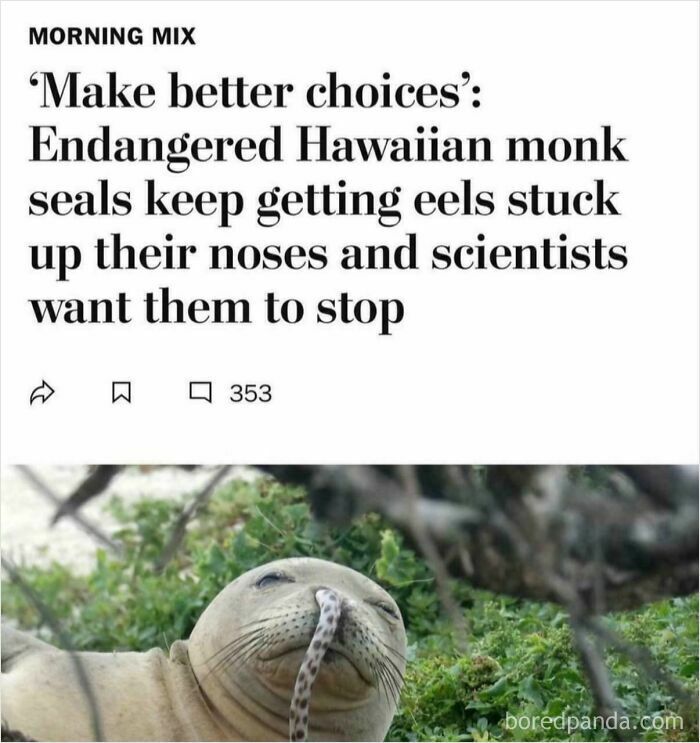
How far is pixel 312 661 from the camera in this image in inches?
190

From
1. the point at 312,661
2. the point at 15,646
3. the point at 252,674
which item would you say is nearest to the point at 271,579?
the point at 252,674

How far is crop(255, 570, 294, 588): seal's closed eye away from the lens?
203 inches

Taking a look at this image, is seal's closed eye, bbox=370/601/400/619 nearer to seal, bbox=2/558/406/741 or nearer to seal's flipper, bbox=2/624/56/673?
seal, bbox=2/558/406/741

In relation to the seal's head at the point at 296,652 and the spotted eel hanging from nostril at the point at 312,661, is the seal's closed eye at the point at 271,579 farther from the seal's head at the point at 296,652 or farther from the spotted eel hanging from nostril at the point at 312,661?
the spotted eel hanging from nostril at the point at 312,661

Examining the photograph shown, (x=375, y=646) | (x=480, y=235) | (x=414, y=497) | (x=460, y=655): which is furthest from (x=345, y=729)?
(x=480, y=235)

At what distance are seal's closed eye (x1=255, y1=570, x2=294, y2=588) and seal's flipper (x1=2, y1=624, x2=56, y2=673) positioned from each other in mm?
883

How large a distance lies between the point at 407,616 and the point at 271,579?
1.09 m

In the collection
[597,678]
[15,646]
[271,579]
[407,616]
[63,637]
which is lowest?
[407,616]

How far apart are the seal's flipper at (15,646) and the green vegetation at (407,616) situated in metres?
0.59

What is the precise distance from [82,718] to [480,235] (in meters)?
2.30

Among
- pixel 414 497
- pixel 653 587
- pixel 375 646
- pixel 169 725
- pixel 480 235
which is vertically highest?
pixel 480 235

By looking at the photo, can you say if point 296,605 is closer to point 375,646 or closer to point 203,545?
point 375,646

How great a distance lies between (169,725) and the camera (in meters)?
5.16

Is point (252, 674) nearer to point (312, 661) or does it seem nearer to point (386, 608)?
point (312, 661)
